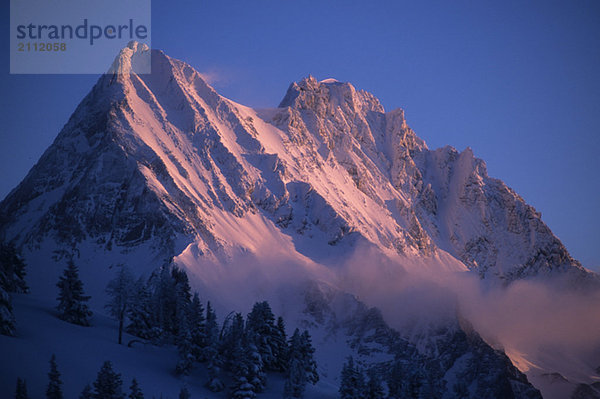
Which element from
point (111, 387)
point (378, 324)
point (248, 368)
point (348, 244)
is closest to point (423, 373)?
point (248, 368)

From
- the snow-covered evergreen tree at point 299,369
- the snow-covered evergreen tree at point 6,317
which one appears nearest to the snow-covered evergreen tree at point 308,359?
the snow-covered evergreen tree at point 299,369

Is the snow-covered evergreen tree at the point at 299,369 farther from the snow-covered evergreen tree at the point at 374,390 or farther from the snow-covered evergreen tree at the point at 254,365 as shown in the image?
the snow-covered evergreen tree at the point at 374,390

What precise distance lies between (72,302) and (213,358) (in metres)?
20.1

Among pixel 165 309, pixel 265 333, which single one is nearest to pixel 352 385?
pixel 265 333

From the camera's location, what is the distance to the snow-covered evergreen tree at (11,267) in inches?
3068

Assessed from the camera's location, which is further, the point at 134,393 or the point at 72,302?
the point at 72,302

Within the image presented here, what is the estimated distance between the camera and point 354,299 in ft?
479

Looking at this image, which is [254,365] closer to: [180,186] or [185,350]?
[185,350]

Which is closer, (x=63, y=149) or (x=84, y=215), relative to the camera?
(x=84, y=215)

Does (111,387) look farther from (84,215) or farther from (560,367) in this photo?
(560,367)

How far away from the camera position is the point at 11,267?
8088 centimetres

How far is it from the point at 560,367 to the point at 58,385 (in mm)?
166883

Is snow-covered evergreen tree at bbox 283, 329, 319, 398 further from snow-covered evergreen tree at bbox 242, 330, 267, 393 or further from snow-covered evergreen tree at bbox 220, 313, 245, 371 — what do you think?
snow-covered evergreen tree at bbox 220, 313, 245, 371

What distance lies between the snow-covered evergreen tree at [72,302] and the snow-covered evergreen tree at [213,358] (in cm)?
1607
